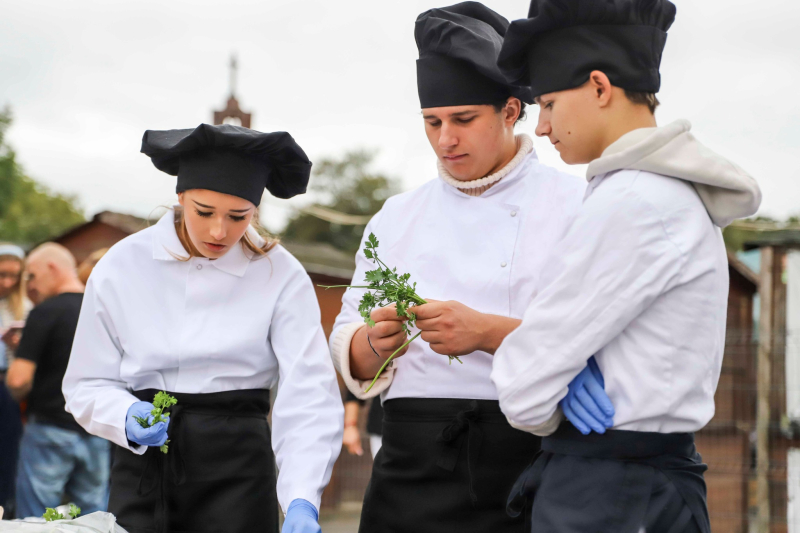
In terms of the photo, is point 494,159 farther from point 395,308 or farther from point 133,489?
point 133,489

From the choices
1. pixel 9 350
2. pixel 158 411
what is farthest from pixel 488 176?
pixel 9 350

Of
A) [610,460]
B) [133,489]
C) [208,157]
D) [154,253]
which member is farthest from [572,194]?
[133,489]

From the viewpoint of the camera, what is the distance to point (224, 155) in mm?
2428

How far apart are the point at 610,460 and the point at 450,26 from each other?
52.3 inches

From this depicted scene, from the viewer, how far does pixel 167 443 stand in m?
2.37

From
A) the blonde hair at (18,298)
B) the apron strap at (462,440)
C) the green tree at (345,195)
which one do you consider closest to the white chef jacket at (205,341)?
the apron strap at (462,440)

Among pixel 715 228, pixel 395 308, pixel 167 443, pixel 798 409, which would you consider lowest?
pixel 798 409

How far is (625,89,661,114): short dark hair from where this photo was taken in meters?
1.85

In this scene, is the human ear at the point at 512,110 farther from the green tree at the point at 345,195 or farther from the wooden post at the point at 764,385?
the green tree at the point at 345,195

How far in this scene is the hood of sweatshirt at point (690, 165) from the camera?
170 centimetres

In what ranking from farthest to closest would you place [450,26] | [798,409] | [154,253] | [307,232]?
[307,232] < [798,409] < [154,253] < [450,26]

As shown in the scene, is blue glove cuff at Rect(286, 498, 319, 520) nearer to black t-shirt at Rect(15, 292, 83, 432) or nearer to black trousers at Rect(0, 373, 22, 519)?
black t-shirt at Rect(15, 292, 83, 432)

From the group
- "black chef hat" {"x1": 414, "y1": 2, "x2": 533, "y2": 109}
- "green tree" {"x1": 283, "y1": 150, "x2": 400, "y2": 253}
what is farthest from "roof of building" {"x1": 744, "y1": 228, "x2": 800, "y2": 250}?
"green tree" {"x1": 283, "y1": 150, "x2": 400, "y2": 253}

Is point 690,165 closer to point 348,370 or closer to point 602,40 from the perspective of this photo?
point 602,40
